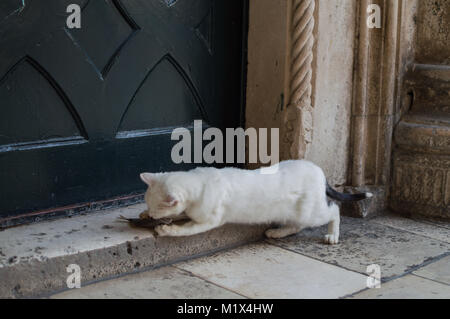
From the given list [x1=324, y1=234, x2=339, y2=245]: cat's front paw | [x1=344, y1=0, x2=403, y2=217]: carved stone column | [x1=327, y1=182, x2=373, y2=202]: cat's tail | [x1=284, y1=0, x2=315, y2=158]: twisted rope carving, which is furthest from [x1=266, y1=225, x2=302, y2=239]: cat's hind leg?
[x1=344, y1=0, x2=403, y2=217]: carved stone column

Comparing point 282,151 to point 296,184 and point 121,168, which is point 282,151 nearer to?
point 296,184

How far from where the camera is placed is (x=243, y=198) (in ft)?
11.1

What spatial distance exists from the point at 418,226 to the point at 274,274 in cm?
142

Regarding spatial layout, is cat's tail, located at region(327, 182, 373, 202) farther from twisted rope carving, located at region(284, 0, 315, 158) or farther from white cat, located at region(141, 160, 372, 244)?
twisted rope carving, located at region(284, 0, 315, 158)

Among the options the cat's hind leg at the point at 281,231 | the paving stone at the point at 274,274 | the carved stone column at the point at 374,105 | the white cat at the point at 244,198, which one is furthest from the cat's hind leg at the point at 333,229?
the carved stone column at the point at 374,105

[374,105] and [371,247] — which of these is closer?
[371,247]

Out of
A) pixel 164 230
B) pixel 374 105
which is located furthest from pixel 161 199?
pixel 374 105

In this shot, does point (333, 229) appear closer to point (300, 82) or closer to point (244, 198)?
point (244, 198)

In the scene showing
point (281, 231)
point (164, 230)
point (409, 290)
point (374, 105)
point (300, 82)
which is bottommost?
point (409, 290)

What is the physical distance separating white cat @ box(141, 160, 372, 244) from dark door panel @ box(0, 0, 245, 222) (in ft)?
1.61

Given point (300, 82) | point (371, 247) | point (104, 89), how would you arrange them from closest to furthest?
1. point (104, 89)
2. point (371, 247)
3. point (300, 82)

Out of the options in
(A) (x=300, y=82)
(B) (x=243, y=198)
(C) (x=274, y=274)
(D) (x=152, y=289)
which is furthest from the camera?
(A) (x=300, y=82)

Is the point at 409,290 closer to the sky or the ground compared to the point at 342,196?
closer to the ground

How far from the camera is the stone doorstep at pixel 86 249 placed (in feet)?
9.39
